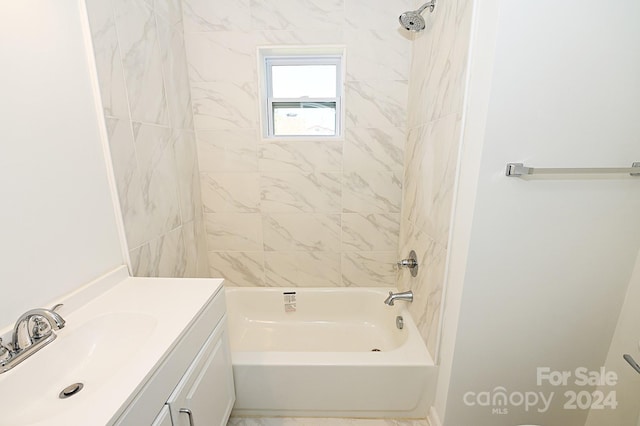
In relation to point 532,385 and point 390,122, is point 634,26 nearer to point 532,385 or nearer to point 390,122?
point 390,122

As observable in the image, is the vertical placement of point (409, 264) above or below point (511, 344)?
above

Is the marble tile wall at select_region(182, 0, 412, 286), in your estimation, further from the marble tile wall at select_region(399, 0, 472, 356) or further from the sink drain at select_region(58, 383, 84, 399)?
the sink drain at select_region(58, 383, 84, 399)

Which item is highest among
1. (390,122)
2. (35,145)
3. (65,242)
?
(390,122)

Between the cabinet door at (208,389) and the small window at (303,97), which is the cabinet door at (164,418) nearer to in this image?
the cabinet door at (208,389)

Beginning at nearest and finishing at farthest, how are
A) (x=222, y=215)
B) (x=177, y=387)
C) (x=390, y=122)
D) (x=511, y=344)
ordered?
(x=177, y=387) → (x=511, y=344) → (x=390, y=122) → (x=222, y=215)

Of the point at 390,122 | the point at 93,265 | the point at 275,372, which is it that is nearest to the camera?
the point at 93,265

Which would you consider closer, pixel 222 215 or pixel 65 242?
pixel 65 242

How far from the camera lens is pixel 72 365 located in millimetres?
807

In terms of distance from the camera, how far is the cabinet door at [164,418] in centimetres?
72

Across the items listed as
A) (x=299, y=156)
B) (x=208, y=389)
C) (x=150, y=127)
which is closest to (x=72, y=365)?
(x=208, y=389)

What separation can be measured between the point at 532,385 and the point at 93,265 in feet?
6.31

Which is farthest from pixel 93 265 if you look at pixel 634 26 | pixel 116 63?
pixel 634 26

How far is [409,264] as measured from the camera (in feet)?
5.38

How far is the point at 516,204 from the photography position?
99 cm
